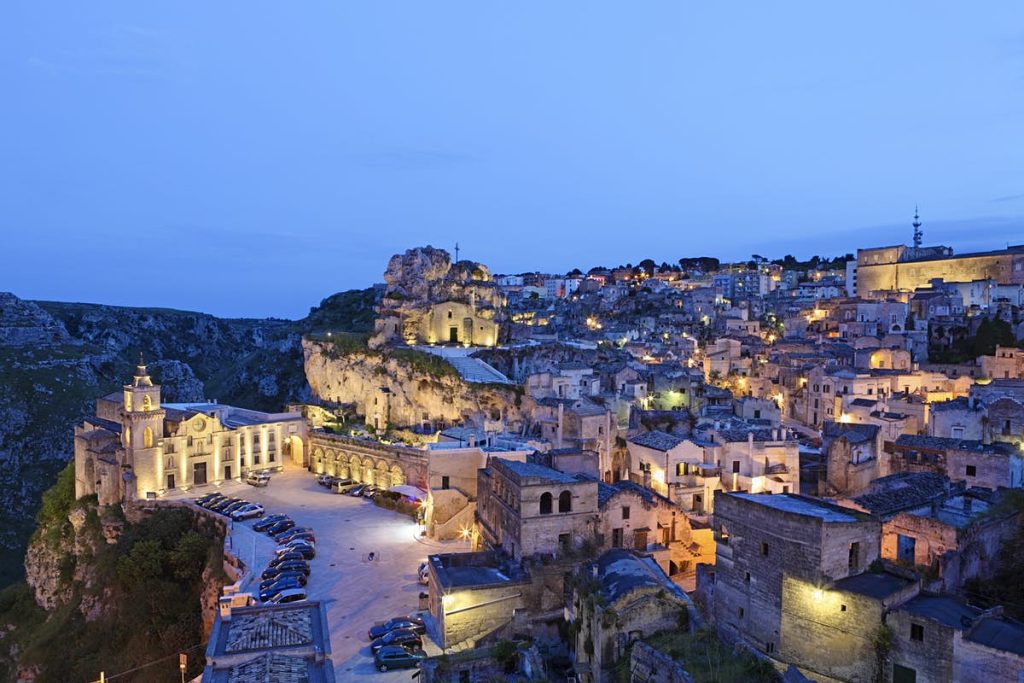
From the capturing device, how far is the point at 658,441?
32875 mm

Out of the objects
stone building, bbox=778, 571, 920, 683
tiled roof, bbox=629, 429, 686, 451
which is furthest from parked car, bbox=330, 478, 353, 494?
stone building, bbox=778, 571, 920, 683

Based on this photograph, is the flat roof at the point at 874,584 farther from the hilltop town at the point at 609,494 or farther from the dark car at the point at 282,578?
the dark car at the point at 282,578

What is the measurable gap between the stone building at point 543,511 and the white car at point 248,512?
1423 centimetres

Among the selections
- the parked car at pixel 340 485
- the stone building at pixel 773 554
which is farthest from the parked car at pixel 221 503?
the stone building at pixel 773 554

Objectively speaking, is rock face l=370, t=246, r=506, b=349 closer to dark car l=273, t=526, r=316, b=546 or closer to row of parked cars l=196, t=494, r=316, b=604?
row of parked cars l=196, t=494, r=316, b=604

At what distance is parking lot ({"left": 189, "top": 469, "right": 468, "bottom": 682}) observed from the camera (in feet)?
71.6

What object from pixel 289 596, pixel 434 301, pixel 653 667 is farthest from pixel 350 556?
pixel 434 301

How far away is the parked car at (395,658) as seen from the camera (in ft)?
65.5

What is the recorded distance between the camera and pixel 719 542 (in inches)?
807

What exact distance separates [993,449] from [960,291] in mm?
38917

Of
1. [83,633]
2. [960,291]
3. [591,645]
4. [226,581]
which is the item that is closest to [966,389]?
[960,291]

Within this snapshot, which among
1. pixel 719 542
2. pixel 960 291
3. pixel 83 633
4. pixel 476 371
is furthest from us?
pixel 960 291

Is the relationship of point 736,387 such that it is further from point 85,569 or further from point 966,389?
point 85,569

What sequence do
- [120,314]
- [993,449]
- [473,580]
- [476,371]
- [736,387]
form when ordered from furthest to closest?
[120,314] → [736,387] → [476,371] → [993,449] → [473,580]
